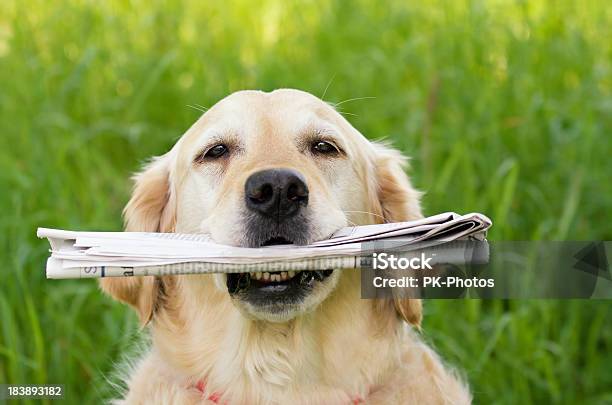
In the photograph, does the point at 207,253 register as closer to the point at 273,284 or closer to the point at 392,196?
the point at 273,284

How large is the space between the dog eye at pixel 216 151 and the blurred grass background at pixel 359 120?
1103 mm

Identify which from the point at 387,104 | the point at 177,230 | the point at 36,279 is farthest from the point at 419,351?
the point at 387,104

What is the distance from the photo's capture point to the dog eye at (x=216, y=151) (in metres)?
3.06

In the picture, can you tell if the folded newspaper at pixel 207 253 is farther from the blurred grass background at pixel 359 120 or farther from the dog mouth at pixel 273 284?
the blurred grass background at pixel 359 120

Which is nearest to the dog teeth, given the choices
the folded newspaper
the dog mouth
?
the dog mouth

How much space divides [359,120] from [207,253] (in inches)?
118

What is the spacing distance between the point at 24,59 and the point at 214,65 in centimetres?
126

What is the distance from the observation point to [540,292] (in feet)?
14.3

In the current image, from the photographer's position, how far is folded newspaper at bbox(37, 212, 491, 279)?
98.8 inches

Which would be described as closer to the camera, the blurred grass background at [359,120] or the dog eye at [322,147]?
the dog eye at [322,147]

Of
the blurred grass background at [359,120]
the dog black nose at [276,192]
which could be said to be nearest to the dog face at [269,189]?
the dog black nose at [276,192]

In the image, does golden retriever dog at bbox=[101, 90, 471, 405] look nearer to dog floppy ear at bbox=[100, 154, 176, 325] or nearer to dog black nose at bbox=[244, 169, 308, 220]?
dog floppy ear at bbox=[100, 154, 176, 325]

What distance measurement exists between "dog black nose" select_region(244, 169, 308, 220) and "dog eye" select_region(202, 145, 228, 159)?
0.46m

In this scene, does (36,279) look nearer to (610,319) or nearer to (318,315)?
(318,315)
